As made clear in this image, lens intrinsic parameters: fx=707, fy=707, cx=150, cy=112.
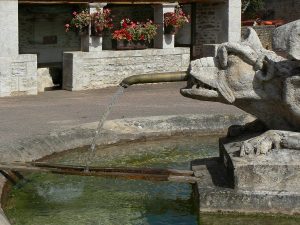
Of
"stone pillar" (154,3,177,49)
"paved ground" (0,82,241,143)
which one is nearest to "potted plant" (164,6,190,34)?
"stone pillar" (154,3,177,49)

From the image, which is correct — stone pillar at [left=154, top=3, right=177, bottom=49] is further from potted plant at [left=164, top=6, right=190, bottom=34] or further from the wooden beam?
the wooden beam

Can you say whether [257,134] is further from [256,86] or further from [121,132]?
[121,132]

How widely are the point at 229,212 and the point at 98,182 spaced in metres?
1.93

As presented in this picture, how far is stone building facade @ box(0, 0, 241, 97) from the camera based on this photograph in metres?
14.1

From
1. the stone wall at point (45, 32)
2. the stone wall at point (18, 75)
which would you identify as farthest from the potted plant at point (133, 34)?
the stone wall at point (45, 32)

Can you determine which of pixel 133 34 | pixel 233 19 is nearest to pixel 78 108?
pixel 133 34

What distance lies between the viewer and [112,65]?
15.7 m

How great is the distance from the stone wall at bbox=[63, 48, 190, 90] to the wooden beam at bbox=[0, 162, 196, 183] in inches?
338

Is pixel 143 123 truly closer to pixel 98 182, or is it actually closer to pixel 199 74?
pixel 98 182

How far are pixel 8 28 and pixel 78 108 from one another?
3259mm

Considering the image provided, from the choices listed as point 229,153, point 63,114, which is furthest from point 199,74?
point 63,114

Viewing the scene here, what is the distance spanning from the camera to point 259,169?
536 centimetres

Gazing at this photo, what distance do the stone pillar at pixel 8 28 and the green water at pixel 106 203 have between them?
6360 mm

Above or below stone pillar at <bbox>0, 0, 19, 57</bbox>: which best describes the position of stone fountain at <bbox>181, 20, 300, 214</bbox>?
below
